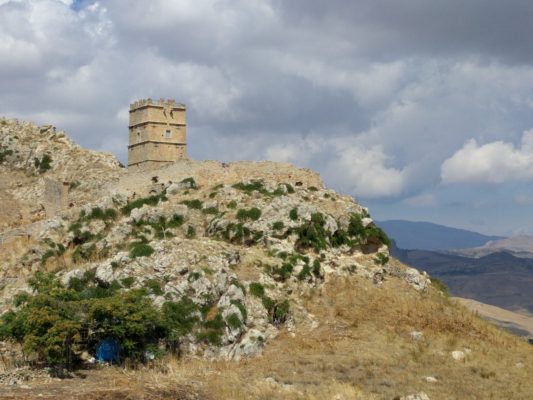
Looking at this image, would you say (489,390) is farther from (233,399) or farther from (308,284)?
(308,284)

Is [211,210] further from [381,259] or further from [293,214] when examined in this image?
[381,259]

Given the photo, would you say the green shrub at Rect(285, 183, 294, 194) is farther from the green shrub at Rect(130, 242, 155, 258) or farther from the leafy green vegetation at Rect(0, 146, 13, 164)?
the leafy green vegetation at Rect(0, 146, 13, 164)

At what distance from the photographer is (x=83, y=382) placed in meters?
19.2

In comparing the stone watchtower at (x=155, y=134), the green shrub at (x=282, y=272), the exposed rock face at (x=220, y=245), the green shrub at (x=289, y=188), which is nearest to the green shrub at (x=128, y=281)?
the exposed rock face at (x=220, y=245)

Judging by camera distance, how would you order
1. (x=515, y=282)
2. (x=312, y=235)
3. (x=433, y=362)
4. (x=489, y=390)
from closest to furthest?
(x=489, y=390)
(x=433, y=362)
(x=312, y=235)
(x=515, y=282)

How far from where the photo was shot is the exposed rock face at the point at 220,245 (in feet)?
81.3

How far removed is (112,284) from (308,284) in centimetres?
799

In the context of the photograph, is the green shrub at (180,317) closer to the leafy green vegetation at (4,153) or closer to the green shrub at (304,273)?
the green shrub at (304,273)

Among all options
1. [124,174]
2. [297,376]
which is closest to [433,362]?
[297,376]

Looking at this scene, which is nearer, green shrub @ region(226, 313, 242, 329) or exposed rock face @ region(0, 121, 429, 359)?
green shrub @ region(226, 313, 242, 329)

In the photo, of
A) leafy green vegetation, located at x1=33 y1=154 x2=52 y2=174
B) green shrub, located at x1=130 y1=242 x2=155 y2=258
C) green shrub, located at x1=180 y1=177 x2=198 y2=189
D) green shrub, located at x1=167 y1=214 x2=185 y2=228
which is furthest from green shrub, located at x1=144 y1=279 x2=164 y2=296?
leafy green vegetation, located at x1=33 y1=154 x2=52 y2=174

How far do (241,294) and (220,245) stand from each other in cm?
363

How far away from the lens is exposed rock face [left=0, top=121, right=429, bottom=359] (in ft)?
81.3

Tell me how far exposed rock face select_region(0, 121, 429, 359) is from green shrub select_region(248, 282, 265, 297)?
0.05 metres
